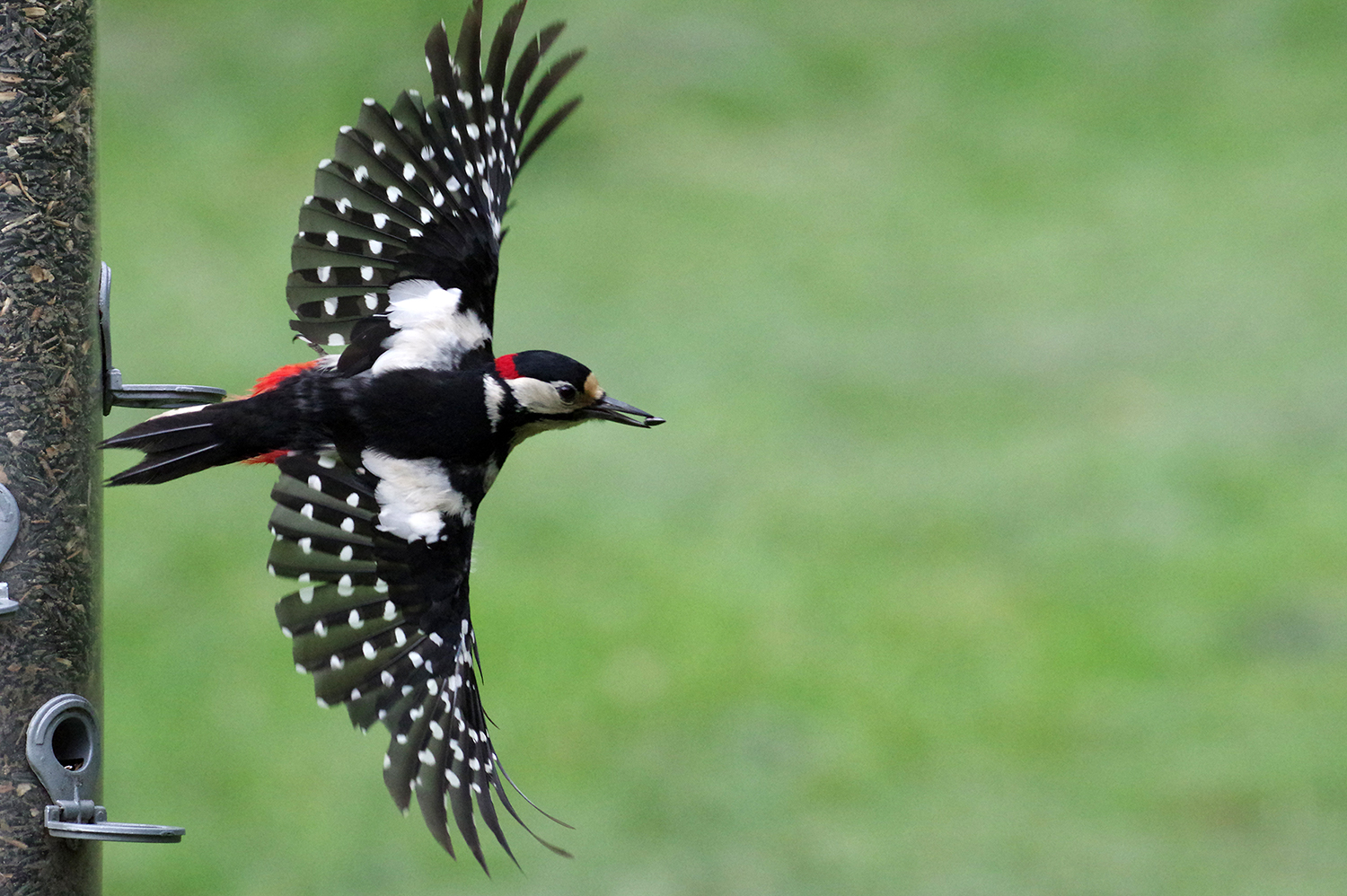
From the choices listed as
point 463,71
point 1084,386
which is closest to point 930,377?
A: point 1084,386

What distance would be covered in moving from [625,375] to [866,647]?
3245 millimetres

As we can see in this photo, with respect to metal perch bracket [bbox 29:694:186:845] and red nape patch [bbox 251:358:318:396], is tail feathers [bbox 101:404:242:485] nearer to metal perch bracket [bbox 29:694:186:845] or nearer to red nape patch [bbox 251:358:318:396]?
red nape patch [bbox 251:358:318:396]

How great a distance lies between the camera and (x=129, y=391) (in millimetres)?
4270

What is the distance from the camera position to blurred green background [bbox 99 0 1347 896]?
1076 centimetres

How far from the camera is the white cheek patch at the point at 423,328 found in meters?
4.46

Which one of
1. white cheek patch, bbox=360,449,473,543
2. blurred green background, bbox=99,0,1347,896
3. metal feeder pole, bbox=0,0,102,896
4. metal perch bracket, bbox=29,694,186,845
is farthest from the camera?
blurred green background, bbox=99,0,1347,896

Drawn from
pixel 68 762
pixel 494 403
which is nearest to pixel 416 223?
pixel 494 403

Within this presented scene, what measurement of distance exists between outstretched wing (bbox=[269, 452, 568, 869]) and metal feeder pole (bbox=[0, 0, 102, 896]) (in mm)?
509

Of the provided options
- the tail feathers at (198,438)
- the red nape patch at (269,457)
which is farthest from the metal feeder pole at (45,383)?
the red nape patch at (269,457)

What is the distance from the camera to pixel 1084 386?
15.8m

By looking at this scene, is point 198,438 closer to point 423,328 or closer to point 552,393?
point 423,328

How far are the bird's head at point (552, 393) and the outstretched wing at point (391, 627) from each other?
0.84ft

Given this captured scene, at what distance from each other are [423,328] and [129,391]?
698mm

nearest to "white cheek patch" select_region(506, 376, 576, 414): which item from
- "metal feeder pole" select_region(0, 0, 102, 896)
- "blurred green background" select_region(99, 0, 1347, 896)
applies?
"metal feeder pole" select_region(0, 0, 102, 896)
